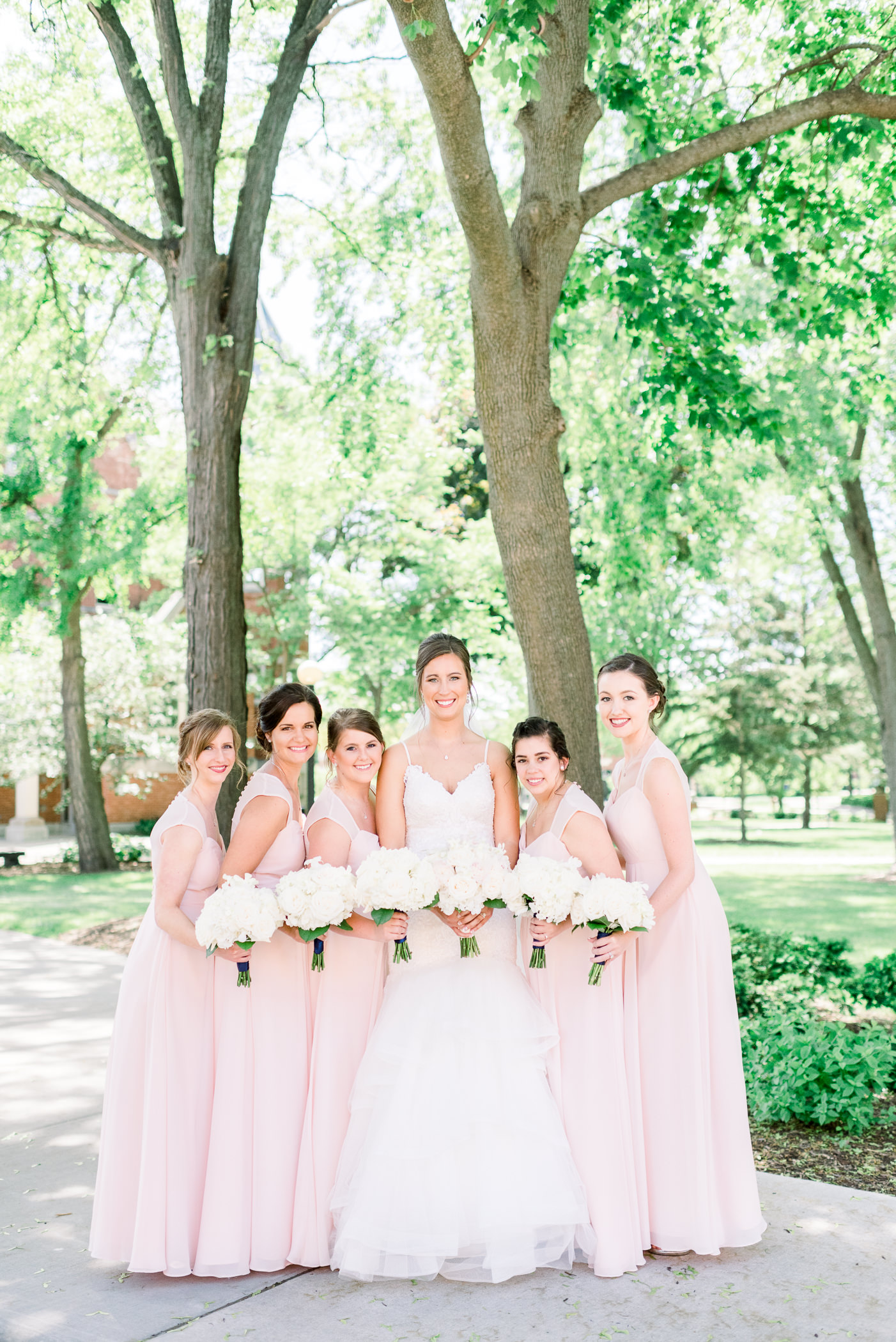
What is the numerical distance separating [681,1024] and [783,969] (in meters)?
4.93

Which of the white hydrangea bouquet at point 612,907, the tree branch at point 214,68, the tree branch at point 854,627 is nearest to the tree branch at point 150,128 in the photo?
the tree branch at point 214,68

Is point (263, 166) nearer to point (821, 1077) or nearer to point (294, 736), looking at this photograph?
point (294, 736)

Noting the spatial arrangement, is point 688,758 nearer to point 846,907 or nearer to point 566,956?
point 846,907

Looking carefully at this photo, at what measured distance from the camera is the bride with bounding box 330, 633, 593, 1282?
13.9ft

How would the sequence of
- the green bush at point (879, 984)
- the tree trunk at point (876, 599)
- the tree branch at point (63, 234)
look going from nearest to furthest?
the green bush at point (879, 984), the tree branch at point (63, 234), the tree trunk at point (876, 599)

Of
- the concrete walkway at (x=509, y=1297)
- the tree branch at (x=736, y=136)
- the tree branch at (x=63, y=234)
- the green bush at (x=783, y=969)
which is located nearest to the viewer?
the concrete walkway at (x=509, y=1297)

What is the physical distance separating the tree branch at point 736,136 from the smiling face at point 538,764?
13.6 ft

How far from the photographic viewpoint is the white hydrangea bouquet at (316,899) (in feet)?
14.2

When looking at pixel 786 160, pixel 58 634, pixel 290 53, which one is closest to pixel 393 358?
pixel 290 53

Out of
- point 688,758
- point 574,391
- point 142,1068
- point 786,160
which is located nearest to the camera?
point 142,1068

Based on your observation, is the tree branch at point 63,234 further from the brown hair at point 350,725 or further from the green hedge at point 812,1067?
the green hedge at point 812,1067

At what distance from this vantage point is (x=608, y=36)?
7215 millimetres

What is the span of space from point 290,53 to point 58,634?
13.0 metres

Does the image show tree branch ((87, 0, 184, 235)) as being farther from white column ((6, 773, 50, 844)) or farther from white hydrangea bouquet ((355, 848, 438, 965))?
white column ((6, 773, 50, 844))
